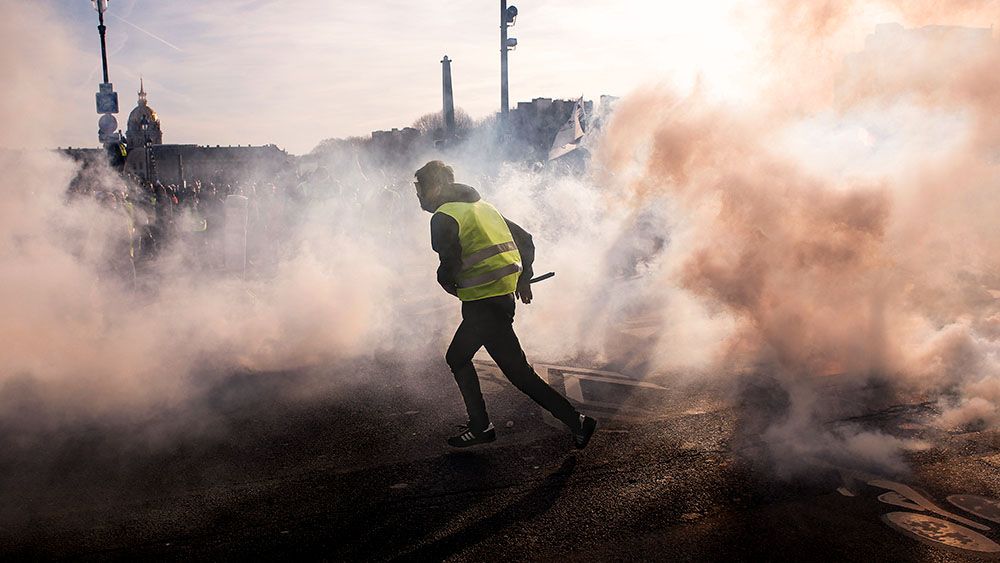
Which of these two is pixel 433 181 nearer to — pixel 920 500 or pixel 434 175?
pixel 434 175

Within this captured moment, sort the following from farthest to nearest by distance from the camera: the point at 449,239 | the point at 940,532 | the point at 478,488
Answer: the point at 449,239
the point at 478,488
the point at 940,532

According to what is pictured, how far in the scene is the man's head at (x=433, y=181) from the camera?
4.63m

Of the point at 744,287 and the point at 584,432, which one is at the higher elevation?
the point at 744,287

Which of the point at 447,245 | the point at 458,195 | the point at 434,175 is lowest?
the point at 447,245

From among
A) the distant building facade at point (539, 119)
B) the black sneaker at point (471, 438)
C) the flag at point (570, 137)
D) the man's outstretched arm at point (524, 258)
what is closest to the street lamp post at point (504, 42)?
the distant building facade at point (539, 119)

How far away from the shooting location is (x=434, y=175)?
464cm

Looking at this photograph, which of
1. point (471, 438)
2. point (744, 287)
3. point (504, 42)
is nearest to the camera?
point (471, 438)

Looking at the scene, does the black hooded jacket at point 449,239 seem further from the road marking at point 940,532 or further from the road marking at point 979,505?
the road marking at point 979,505

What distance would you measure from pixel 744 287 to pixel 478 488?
339 centimetres

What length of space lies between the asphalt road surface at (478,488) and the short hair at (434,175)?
66.3 inches

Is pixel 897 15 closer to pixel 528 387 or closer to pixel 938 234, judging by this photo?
pixel 938 234

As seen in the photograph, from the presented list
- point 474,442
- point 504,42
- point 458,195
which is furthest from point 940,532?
point 504,42

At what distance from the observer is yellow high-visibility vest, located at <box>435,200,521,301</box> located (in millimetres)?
4418

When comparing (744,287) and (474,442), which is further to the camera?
(744,287)
